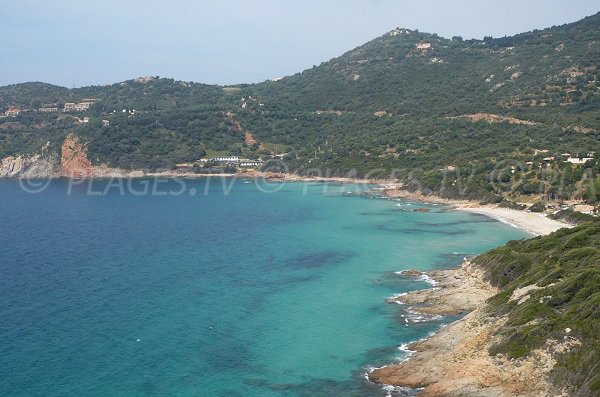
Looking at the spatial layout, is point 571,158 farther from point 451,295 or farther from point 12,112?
point 12,112

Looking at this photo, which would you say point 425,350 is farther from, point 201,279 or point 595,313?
point 201,279

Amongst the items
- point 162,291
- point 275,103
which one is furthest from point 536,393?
point 275,103

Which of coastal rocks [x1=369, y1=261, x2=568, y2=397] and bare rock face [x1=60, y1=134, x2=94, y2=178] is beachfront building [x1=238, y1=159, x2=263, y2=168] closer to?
bare rock face [x1=60, y1=134, x2=94, y2=178]

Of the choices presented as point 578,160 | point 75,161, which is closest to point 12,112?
point 75,161

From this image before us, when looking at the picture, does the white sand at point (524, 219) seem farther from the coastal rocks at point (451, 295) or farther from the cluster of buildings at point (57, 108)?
the cluster of buildings at point (57, 108)

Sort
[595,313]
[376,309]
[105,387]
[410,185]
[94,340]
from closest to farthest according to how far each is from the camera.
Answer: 1. [595,313]
2. [105,387]
3. [94,340]
4. [376,309]
5. [410,185]

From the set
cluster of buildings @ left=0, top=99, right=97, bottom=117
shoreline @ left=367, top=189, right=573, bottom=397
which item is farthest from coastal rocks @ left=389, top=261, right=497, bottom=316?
cluster of buildings @ left=0, top=99, right=97, bottom=117

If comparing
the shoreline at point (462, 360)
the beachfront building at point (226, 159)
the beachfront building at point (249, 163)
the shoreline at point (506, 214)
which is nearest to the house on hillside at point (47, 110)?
the beachfront building at point (226, 159)
